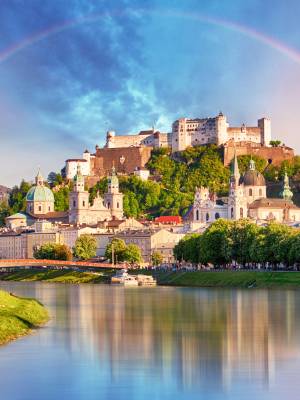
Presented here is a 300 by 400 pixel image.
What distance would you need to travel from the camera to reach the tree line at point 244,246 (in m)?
82.6

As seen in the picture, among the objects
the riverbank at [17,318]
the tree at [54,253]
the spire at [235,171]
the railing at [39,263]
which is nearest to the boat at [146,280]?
the railing at [39,263]

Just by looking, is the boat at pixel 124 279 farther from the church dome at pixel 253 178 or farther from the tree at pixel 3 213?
the tree at pixel 3 213

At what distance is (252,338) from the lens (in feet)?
120

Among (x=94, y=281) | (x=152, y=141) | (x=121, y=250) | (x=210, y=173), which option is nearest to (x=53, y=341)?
(x=94, y=281)

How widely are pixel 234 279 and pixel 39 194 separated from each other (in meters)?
96.9

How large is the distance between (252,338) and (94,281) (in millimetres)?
71108

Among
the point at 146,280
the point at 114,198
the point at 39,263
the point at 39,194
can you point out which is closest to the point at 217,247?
the point at 146,280

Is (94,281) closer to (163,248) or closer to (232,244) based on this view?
(232,244)

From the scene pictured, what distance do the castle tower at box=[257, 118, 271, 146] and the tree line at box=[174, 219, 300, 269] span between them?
2827 inches

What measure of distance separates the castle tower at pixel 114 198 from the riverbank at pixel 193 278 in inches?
1747

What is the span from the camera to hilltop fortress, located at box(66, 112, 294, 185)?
559 feet

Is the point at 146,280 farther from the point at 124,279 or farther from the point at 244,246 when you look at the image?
the point at 244,246

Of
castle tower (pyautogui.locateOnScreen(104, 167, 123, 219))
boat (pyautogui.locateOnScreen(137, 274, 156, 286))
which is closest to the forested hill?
castle tower (pyautogui.locateOnScreen(104, 167, 123, 219))

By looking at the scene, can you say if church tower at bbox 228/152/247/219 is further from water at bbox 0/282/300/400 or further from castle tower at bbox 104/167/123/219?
water at bbox 0/282/300/400
